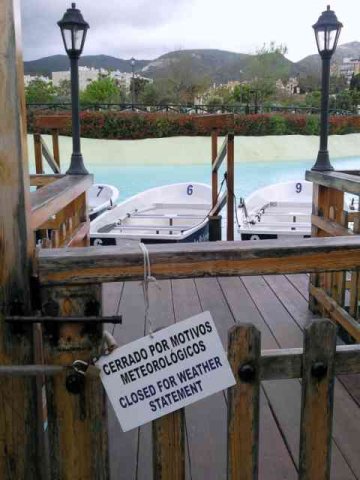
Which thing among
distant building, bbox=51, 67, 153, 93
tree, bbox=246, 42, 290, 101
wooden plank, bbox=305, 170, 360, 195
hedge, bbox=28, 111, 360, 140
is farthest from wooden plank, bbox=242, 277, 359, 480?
tree, bbox=246, 42, 290, 101

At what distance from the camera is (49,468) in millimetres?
1079

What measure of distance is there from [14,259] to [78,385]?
0.27 meters

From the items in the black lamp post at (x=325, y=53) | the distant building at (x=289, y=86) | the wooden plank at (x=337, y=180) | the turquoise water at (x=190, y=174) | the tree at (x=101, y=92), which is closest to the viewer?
the wooden plank at (x=337, y=180)

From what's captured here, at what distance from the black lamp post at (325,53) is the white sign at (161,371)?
6.91 ft

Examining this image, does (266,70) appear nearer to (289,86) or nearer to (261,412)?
(289,86)

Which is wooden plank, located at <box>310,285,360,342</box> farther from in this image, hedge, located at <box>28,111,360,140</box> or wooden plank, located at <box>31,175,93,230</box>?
hedge, located at <box>28,111,360,140</box>

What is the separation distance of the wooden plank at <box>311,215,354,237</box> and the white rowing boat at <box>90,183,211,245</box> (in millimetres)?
2242

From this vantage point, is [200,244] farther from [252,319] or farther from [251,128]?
[251,128]

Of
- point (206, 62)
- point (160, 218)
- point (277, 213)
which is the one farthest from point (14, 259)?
point (206, 62)

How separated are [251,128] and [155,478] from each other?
24.4 meters

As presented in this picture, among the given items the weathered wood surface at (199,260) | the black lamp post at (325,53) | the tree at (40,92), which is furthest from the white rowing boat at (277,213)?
the tree at (40,92)

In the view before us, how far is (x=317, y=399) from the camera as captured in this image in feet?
3.50

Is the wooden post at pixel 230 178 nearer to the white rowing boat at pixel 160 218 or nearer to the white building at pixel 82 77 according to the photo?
the white rowing boat at pixel 160 218

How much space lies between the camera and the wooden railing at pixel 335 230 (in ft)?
7.89
